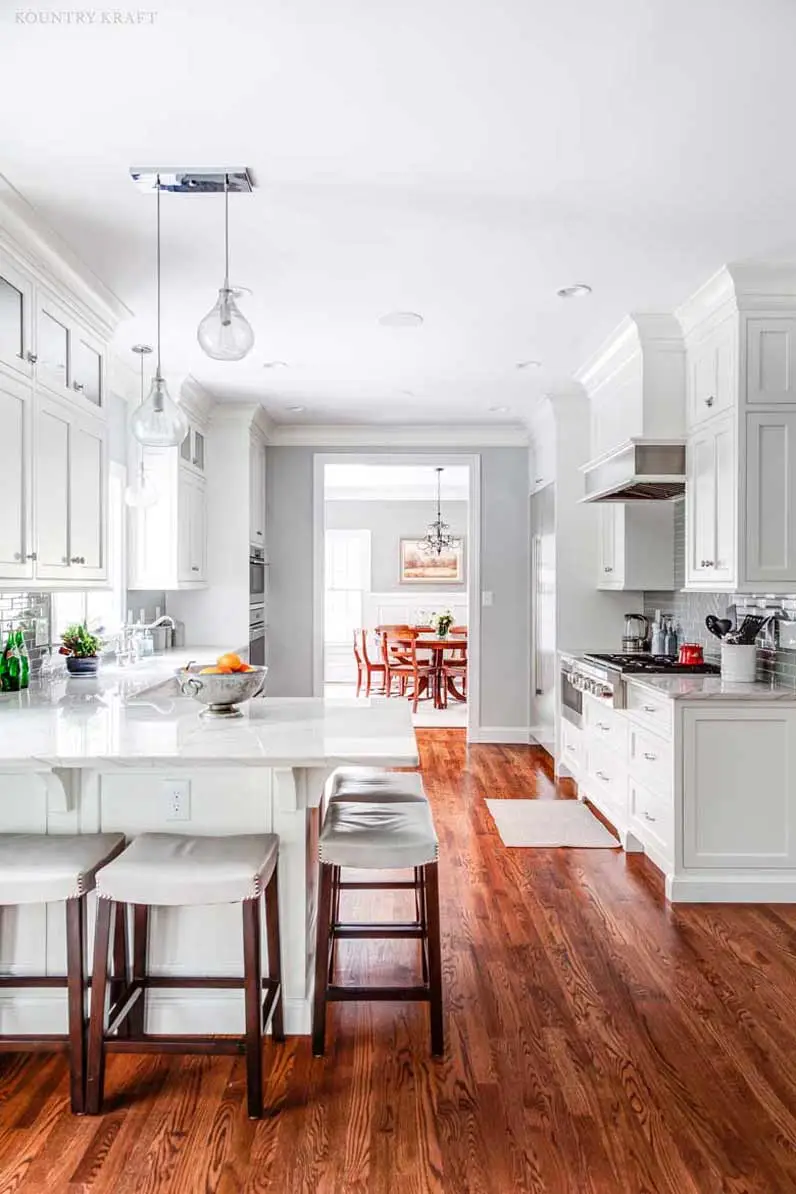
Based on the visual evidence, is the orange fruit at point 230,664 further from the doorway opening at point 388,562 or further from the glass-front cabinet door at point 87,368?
the doorway opening at point 388,562

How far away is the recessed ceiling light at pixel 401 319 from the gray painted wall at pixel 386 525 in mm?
7219

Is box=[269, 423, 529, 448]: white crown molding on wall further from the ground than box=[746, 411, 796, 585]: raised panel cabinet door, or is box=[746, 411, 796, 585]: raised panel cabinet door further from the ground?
box=[269, 423, 529, 448]: white crown molding on wall

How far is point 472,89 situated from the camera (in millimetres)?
2170

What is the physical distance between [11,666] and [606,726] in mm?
2911

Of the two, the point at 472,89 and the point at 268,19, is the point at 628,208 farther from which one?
the point at 268,19

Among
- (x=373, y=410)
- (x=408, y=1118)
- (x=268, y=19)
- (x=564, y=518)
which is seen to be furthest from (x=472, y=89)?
(x=373, y=410)

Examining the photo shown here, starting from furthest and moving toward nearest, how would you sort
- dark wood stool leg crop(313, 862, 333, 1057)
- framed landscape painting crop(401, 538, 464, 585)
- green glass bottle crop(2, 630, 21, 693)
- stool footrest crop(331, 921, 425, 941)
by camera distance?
framed landscape painting crop(401, 538, 464, 585)
green glass bottle crop(2, 630, 21, 693)
stool footrest crop(331, 921, 425, 941)
dark wood stool leg crop(313, 862, 333, 1057)

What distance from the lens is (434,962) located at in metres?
2.26

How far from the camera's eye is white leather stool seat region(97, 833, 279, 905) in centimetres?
198

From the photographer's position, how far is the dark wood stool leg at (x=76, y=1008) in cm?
204

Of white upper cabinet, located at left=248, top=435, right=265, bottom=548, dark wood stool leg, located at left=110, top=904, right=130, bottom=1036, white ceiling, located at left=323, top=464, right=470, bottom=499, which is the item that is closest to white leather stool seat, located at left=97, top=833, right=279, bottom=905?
dark wood stool leg, located at left=110, top=904, right=130, bottom=1036

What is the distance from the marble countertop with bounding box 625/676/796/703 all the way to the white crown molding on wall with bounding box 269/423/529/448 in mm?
3318

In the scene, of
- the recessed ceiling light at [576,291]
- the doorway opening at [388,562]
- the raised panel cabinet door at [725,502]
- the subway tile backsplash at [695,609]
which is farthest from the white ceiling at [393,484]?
the raised panel cabinet door at [725,502]

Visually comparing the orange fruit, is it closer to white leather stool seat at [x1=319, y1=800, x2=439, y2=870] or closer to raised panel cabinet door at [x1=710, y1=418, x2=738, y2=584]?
white leather stool seat at [x1=319, y1=800, x2=439, y2=870]
